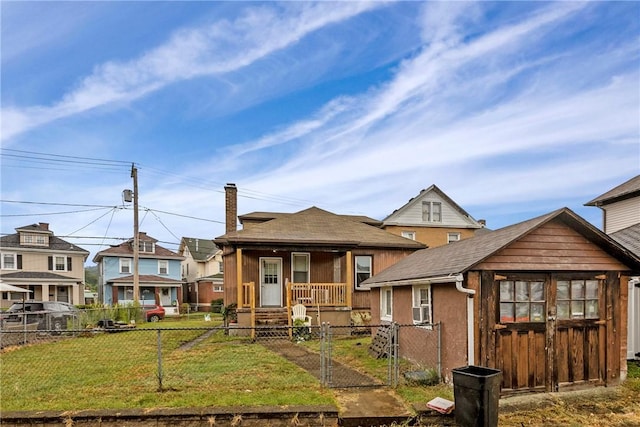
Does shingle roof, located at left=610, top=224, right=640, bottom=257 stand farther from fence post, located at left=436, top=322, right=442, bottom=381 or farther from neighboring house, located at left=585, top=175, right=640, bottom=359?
fence post, located at left=436, top=322, right=442, bottom=381

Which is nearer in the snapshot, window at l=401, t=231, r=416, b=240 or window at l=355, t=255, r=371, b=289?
window at l=355, t=255, r=371, b=289

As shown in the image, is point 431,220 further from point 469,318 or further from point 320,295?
point 469,318

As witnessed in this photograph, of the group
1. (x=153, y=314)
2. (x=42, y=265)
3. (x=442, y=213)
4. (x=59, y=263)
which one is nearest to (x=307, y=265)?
(x=153, y=314)

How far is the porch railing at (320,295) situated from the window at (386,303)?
382cm

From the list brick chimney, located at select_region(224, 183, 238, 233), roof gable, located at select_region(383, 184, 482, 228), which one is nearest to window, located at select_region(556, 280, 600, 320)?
brick chimney, located at select_region(224, 183, 238, 233)

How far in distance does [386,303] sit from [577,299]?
542 centimetres

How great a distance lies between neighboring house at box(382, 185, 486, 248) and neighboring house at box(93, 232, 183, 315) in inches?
785

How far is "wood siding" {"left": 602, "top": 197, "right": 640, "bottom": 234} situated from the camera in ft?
50.1

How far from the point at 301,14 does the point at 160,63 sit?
17.0ft

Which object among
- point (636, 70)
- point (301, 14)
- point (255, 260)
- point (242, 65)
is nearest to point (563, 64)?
point (636, 70)

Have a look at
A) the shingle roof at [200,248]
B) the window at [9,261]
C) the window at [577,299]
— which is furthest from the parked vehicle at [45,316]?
the shingle roof at [200,248]

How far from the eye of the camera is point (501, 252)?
7000mm

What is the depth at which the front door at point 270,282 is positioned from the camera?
16984 mm

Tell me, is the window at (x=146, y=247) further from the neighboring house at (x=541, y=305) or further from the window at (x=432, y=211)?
the neighboring house at (x=541, y=305)
